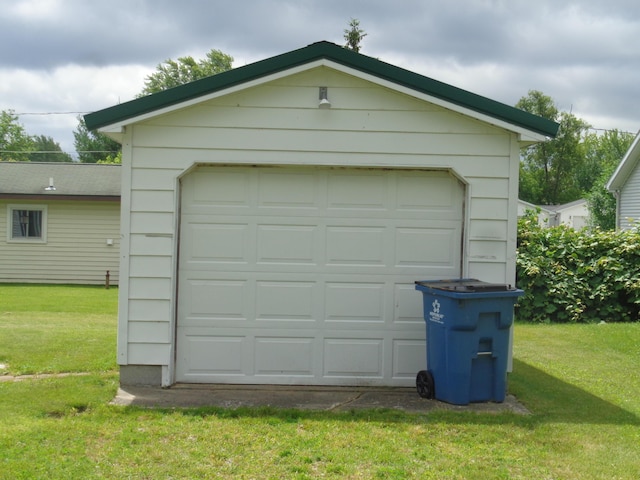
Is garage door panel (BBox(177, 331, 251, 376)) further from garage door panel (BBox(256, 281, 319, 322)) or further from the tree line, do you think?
the tree line

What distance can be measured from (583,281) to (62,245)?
13340mm

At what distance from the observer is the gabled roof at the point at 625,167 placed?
70.7 ft

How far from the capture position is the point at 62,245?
1964 cm

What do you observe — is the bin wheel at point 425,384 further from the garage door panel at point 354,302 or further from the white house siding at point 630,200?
the white house siding at point 630,200

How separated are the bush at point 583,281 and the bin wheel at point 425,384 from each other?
7.00 meters

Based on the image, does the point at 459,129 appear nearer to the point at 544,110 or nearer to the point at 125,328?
the point at 125,328

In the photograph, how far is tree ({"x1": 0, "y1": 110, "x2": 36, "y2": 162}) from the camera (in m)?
49.0

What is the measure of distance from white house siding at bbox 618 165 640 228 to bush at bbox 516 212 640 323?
9.66 meters

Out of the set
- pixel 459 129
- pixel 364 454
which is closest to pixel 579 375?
pixel 459 129

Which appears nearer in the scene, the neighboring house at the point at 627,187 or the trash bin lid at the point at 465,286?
the trash bin lid at the point at 465,286

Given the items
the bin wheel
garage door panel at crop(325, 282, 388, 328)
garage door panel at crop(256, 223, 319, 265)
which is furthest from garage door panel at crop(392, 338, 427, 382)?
garage door panel at crop(256, 223, 319, 265)

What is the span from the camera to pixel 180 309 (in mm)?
7270

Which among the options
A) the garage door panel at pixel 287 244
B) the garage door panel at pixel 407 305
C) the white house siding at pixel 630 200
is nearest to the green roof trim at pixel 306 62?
the garage door panel at pixel 287 244

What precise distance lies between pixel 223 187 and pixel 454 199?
2.32 m
